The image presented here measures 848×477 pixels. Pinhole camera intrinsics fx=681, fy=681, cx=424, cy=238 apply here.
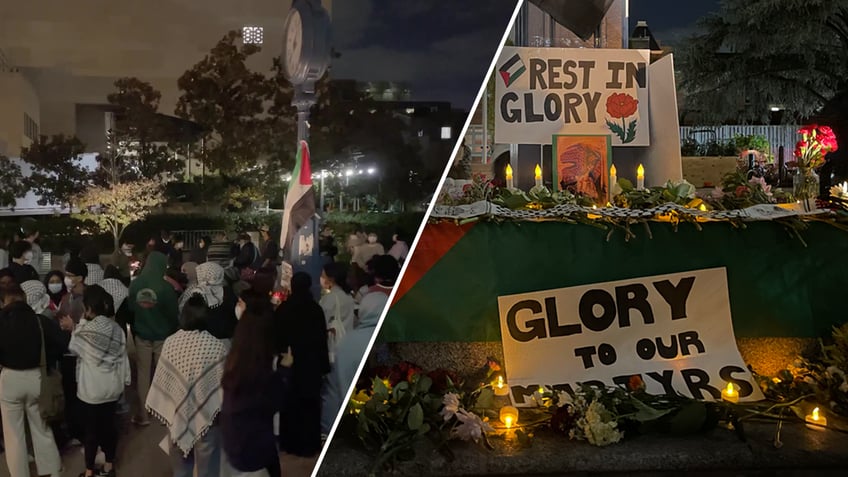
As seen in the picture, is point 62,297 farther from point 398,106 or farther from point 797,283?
point 797,283

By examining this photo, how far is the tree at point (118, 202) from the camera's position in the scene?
1414 millimetres

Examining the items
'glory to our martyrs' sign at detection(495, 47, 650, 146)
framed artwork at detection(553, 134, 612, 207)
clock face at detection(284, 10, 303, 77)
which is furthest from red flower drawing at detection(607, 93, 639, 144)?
clock face at detection(284, 10, 303, 77)

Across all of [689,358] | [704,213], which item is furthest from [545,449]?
[704,213]

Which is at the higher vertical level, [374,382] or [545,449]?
[374,382]

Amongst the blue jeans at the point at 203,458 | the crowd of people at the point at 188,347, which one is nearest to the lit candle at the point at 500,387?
the crowd of people at the point at 188,347

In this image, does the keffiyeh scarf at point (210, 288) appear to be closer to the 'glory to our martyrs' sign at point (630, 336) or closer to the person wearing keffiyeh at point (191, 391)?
the person wearing keffiyeh at point (191, 391)

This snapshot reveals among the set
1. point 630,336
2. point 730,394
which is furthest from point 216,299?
point 730,394

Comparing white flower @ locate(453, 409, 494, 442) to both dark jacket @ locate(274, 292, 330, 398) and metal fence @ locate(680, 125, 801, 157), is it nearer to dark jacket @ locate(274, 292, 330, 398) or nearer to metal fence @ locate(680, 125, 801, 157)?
dark jacket @ locate(274, 292, 330, 398)

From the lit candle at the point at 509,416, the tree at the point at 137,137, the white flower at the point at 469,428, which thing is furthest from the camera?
the lit candle at the point at 509,416

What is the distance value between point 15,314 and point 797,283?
2774mm

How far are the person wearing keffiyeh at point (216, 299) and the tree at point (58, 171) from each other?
0.31 meters

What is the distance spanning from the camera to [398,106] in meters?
1.39

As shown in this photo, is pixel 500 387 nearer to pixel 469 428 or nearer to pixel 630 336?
pixel 469 428

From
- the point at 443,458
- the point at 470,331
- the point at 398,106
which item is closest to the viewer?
the point at 398,106
